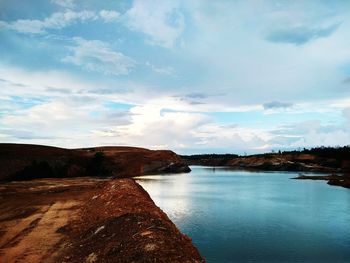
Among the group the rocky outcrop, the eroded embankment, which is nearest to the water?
the eroded embankment

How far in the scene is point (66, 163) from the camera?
105562 millimetres

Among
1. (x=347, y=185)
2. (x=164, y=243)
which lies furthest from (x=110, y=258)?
(x=347, y=185)

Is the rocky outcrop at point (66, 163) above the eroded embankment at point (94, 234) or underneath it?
above

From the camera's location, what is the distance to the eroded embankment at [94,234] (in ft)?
55.6

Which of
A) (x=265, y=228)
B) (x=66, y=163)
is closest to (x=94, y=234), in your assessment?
(x=265, y=228)

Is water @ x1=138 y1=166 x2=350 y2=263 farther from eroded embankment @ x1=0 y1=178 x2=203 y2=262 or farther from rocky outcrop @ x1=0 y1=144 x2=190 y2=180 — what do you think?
rocky outcrop @ x1=0 y1=144 x2=190 y2=180

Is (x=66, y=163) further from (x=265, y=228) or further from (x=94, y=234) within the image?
(x=94, y=234)

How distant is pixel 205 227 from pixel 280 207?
790 inches

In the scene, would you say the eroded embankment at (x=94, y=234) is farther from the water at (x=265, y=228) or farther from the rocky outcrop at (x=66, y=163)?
the rocky outcrop at (x=66, y=163)

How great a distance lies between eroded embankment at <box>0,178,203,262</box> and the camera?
55.6 feet

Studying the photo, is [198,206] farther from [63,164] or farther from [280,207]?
[63,164]

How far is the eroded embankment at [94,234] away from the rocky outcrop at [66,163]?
55394 mm

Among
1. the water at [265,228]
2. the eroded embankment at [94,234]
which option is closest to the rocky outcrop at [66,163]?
the water at [265,228]

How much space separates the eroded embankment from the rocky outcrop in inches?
2181
